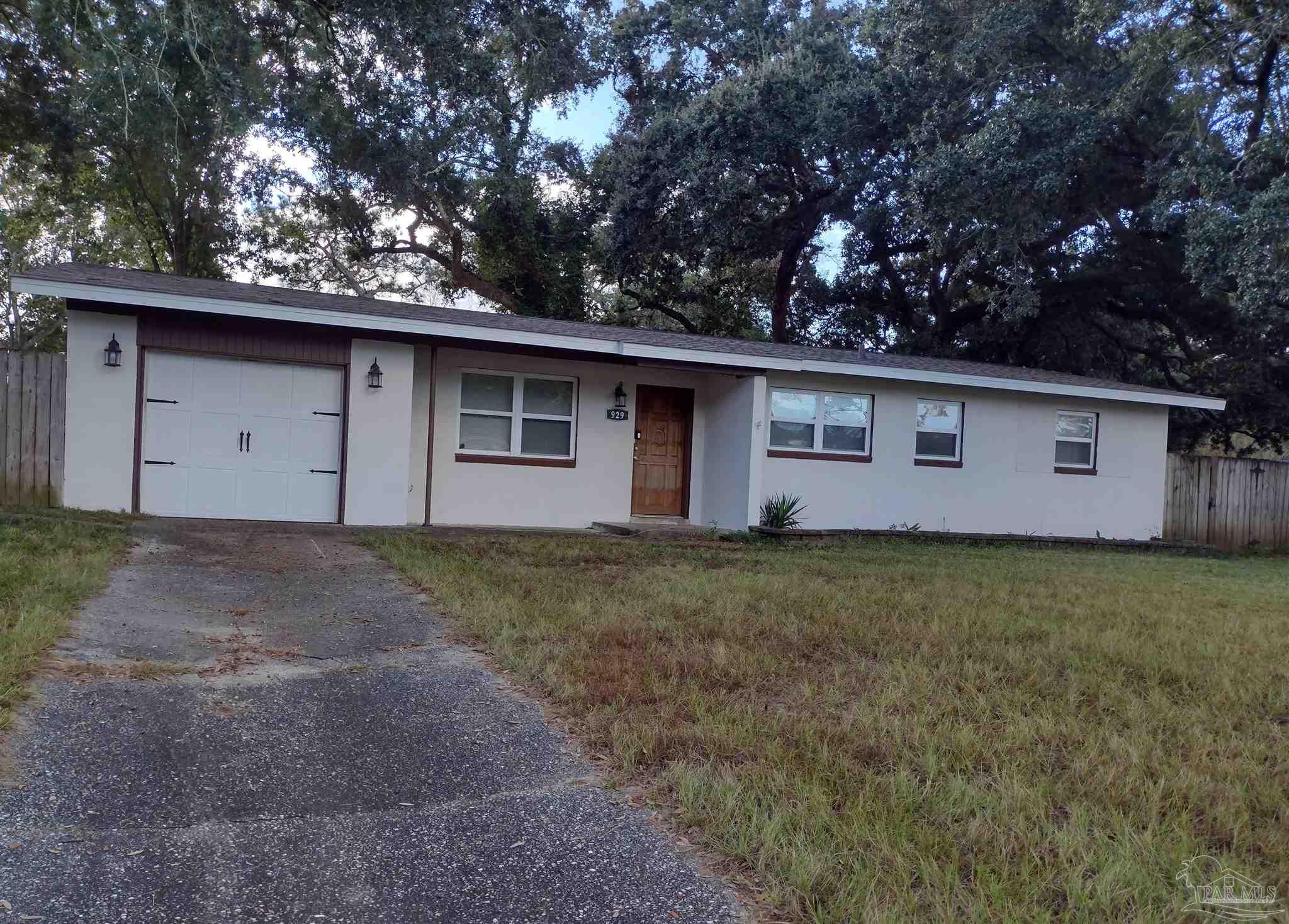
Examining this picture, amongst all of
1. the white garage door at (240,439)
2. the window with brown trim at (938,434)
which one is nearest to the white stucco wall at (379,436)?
the white garage door at (240,439)

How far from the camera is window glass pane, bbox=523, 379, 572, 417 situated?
12.9 meters

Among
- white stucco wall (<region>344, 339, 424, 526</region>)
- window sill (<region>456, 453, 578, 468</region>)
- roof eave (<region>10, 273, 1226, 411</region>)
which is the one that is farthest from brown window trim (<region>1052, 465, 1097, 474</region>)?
white stucco wall (<region>344, 339, 424, 526</region>)

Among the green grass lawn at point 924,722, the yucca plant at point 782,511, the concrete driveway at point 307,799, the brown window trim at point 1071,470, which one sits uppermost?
the brown window trim at point 1071,470

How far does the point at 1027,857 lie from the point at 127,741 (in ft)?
11.1

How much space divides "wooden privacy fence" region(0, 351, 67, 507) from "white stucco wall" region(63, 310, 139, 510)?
0.20 metres

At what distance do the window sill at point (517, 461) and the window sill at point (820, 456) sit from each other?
2.92m

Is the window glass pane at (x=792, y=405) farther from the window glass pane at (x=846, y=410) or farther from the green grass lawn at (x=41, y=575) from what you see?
the green grass lawn at (x=41, y=575)

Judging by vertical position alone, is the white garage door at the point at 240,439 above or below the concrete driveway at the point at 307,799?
above

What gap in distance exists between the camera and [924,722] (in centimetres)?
420

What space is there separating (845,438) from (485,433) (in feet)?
17.8

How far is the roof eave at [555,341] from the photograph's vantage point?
974 centimetres

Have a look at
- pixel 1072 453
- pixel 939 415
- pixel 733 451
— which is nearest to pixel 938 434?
pixel 939 415

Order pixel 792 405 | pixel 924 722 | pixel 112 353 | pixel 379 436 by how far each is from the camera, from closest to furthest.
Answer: pixel 924 722, pixel 112 353, pixel 379 436, pixel 792 405

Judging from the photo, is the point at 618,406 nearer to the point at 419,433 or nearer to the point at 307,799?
the point at 419,433
